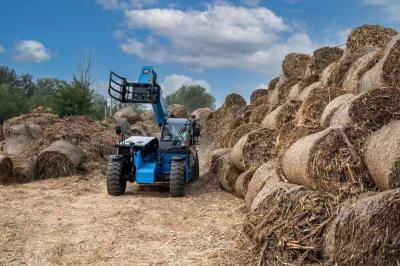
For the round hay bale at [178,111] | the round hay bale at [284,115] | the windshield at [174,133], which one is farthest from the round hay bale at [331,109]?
the round hay bale at [178,111]

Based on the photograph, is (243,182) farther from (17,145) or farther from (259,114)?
(17,145)

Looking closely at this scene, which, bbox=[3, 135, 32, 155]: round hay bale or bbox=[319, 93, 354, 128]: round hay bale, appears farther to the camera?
bbox=[3, 135, 32, 155]: round hay bale

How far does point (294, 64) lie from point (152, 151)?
5761 millimetres

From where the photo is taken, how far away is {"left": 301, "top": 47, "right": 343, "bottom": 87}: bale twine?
13.0m

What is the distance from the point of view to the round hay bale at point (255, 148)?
36.6ft

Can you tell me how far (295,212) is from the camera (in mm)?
6734

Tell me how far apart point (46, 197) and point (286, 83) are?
7.83 metres

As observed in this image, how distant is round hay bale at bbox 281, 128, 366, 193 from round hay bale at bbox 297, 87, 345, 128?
8.41 feet

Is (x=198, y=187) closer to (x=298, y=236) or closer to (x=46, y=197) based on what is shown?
(x=46, y=197)

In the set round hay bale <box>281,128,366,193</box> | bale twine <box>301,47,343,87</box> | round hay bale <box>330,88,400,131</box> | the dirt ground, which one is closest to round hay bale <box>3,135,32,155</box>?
the dirt ground

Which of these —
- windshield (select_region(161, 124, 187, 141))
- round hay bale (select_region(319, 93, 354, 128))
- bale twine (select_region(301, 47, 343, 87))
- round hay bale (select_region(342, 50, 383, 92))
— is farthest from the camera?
windshield (select_region(161, 124, 187, 141))

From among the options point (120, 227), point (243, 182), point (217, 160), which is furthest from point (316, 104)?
point (217, 160)

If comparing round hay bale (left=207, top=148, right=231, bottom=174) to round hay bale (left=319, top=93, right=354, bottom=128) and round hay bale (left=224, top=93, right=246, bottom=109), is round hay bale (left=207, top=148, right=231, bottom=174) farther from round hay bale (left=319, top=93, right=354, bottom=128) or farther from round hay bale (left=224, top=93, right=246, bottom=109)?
round hay bale (left=224, top=93, right=246, bottom=109)

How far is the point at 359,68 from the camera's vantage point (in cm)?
988
